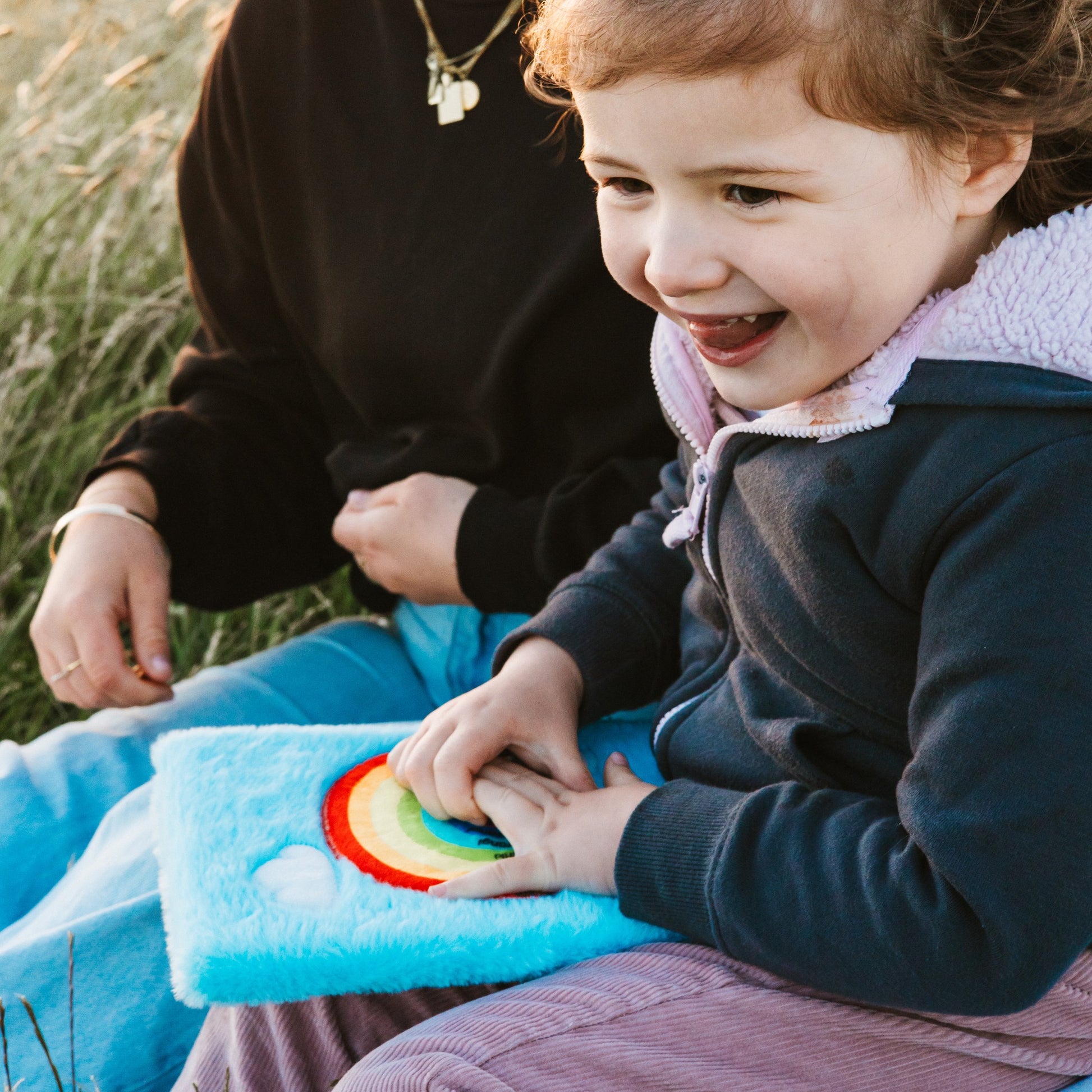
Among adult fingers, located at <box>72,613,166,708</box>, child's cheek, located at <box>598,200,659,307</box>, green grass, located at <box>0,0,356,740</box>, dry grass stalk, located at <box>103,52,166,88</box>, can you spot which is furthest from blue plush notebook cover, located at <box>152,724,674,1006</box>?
dry grass stalk, located at <box>103,52,166,88</box>

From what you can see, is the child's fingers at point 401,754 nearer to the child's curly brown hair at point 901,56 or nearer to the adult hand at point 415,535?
the adult hand at point 415,535

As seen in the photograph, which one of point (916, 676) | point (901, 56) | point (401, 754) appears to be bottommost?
point (401, 754)

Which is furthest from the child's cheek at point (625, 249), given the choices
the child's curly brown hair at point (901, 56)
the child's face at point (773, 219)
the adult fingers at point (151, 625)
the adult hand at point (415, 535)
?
the adult fingers at point (151, 625)

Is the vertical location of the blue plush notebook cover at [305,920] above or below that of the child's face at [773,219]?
below

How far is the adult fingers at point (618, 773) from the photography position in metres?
1.22

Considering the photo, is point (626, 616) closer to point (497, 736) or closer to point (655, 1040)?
point (497, 736)

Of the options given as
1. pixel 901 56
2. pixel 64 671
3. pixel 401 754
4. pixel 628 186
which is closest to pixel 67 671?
pixel 64 671

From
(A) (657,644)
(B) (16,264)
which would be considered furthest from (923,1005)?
(B) (16,264)

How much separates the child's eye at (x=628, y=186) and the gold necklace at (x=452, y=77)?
667mm

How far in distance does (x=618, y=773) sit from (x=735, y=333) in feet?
1.46

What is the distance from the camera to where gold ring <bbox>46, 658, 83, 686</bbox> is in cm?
162

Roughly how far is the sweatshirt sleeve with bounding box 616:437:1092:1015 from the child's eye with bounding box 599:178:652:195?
1.14 feet

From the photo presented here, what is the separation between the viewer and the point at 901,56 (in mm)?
896

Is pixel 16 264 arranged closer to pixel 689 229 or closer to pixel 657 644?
pixel 657 644
